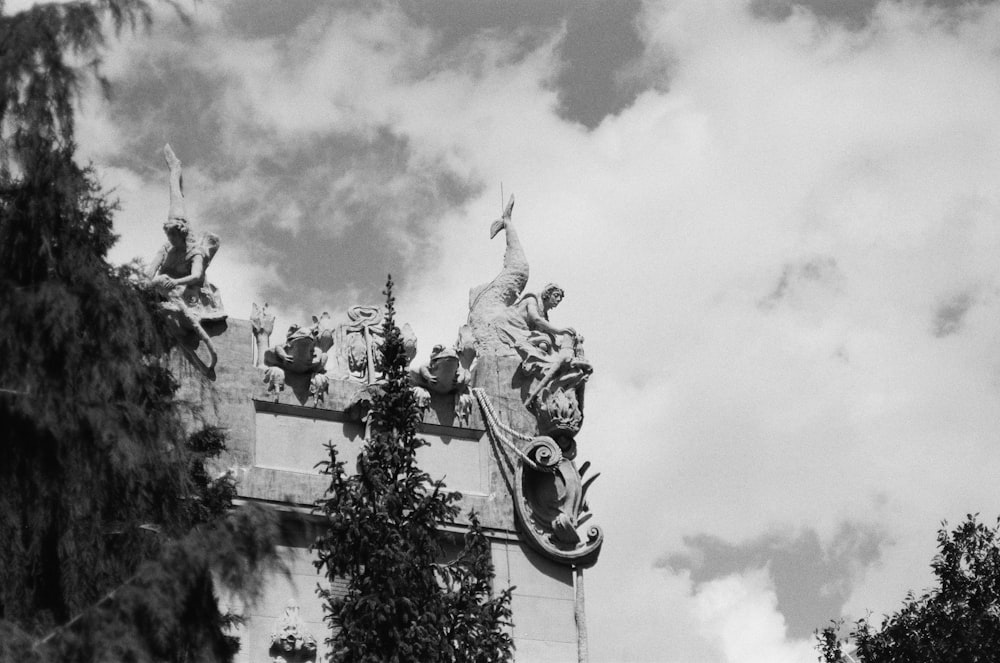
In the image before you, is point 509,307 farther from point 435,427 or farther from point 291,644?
point 291,644

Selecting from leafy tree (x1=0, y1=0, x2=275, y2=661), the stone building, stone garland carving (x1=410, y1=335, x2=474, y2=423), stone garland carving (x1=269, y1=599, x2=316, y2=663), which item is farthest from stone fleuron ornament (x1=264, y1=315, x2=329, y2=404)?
leafy tree (x1=0, y1=0, x2=275, y2=661)

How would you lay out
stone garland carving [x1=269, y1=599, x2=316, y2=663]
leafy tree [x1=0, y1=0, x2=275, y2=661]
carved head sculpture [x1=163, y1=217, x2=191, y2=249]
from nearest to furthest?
leafy tree [x1=0, y1=0, x2=275, y2=661], stone garland carving [x1=269, y1=599, x2=316, y2=663], carved head sculpture [x1=163, y1=217, x2=191, y2=249]

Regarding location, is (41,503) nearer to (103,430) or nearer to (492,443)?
(103,430)

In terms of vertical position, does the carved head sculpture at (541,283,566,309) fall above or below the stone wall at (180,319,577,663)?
above

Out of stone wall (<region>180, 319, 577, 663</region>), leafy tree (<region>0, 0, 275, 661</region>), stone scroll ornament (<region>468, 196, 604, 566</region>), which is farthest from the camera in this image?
stone scroll ornament (<region>468, 196, 604, 566</region>)

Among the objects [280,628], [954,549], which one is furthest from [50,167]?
[954,549]

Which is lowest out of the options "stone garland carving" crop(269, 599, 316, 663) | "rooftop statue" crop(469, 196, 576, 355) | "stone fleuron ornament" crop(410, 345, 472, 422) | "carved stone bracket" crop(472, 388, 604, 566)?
"stone garland carving" crop(269, 599, 316, 663)

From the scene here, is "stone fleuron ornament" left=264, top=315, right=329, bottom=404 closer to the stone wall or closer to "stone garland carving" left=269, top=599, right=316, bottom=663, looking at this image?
the stone wall

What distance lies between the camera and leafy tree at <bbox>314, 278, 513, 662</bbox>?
820 inches

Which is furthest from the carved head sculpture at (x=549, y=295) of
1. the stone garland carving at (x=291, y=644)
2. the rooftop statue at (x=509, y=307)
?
the stone garland carving at (x=291, y=644)

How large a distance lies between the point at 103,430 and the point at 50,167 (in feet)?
8.48

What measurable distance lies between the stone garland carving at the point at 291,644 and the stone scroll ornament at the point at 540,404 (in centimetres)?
370

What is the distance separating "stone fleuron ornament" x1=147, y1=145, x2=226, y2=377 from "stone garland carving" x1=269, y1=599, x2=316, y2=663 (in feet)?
11.7

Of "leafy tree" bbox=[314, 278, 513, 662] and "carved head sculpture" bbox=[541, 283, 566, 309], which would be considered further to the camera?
"carved head sculpture" bbox=[541, 283, 566, 309]
